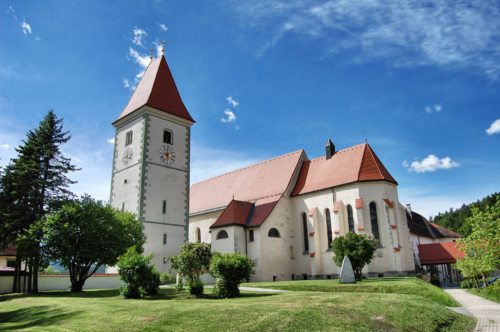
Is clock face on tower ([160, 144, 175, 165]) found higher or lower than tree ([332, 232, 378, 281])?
higher

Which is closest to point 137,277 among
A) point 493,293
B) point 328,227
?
point 328,227

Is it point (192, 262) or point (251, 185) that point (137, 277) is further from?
point (251, 185)

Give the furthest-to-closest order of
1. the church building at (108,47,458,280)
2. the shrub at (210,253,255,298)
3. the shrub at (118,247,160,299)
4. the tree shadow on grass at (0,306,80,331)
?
the church building at (108,47,458,280) → the shrub at (118,247,160,299) → the shrub at (210,253,255,298) → the tree shadow on grass at (0,306,80,331)

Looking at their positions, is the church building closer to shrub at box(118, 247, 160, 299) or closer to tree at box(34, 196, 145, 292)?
tree at box(34, 196, 145, 292)

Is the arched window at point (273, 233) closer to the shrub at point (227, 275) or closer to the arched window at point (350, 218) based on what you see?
the arched window at point (350, 218)

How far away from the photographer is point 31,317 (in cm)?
A: 1487

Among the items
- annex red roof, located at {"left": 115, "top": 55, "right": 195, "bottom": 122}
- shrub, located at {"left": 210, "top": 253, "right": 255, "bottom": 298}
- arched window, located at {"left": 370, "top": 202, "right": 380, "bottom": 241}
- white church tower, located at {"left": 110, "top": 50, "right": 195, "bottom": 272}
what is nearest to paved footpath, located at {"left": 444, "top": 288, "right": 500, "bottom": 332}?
shrub, located at {"left": 210, "top": 253, "right": 255, "bottom": 298}

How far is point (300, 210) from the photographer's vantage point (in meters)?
34.4

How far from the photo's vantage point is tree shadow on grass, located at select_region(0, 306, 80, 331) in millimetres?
13172

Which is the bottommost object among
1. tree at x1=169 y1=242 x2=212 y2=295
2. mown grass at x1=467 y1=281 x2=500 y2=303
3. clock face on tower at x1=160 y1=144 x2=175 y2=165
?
mown grass at x1=467 y1=281 x2=500 y2=303

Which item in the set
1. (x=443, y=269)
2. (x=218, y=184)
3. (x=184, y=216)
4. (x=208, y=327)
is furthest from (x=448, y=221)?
(x=208, y=327)

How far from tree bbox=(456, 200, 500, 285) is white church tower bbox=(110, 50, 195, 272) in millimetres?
20506

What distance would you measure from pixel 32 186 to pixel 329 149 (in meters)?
23.3

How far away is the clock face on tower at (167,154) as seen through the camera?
3309cm
